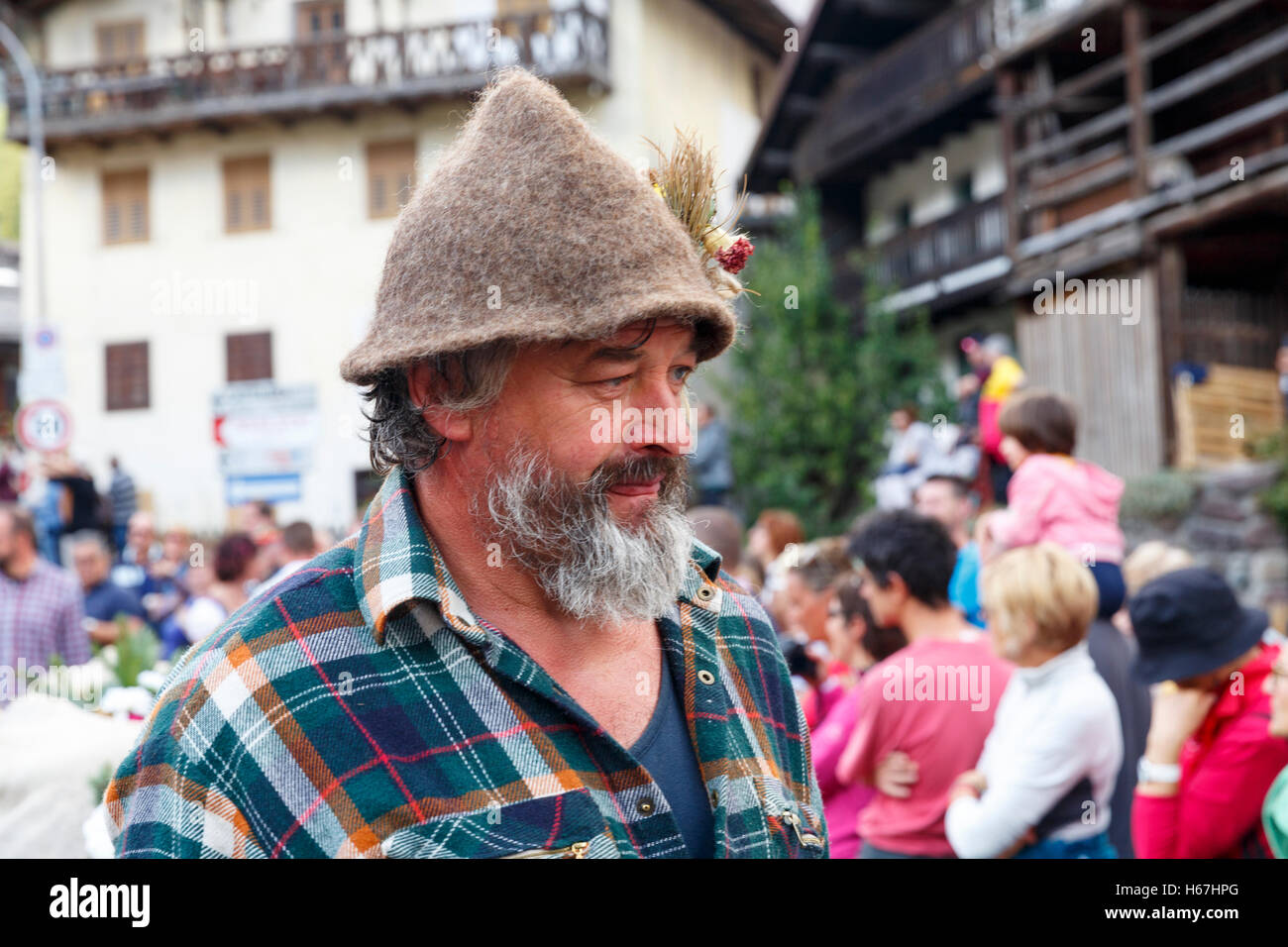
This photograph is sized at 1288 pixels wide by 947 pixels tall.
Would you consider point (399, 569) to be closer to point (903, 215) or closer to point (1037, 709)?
point (1037, 709)

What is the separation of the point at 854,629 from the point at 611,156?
290 centimetres

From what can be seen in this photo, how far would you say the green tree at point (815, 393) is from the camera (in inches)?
749

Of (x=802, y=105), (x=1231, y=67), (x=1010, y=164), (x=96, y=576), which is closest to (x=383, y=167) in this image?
(x=802, y=105)

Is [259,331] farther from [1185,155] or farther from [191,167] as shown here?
[1185,155]

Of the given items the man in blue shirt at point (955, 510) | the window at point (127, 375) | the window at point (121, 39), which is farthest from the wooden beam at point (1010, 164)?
the window at point (121, 39)

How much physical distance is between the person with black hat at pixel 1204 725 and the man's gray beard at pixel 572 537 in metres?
2.00

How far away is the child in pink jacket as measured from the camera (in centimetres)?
565

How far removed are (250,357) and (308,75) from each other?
5.46 m

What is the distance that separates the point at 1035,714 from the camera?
144 inches

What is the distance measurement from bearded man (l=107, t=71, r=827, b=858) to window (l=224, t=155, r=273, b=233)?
25.1m

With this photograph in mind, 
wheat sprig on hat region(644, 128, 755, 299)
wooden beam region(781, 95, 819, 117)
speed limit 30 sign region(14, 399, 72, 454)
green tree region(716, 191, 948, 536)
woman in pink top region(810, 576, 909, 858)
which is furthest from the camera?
wooden beam region(781, 95, 819, 117)

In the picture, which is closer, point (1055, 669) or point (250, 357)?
point (1055, 669)

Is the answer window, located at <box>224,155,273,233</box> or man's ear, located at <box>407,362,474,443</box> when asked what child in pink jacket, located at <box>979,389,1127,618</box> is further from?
window, located at <box>224,155,273,233</box>

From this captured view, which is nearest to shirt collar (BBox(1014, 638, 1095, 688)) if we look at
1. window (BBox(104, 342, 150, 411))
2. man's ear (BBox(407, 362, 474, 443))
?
man's ear (BBox(407, 362, 474, 443))
